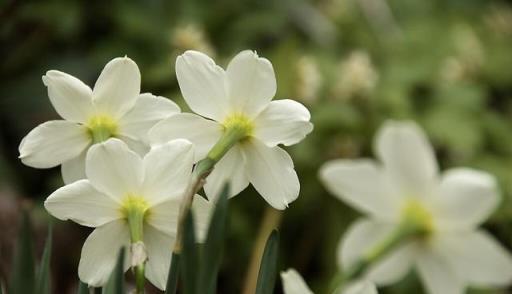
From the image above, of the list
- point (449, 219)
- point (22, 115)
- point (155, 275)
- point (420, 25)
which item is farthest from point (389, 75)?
point (155, 275)

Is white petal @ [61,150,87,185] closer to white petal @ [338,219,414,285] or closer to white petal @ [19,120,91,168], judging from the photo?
white petal @ [19,120,91,168]

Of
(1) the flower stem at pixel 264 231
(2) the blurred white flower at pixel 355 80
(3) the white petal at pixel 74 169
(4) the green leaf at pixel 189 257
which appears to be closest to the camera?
(4) the green leaf at pixel 189 257

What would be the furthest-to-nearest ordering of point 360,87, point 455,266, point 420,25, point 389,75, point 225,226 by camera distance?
point 420,25, point 389,75, point 360,87, point 455,266, point 225,226

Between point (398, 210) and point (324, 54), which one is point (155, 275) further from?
point (324, 54)

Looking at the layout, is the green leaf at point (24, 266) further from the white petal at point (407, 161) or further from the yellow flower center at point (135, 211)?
the white petal at point (407, 161)

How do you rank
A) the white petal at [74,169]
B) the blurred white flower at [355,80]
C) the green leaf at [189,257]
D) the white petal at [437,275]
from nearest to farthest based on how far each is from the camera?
1. the green leaf at [189,257]
2. the white petal at [74,169]
3. the white petal at [437,275]
4. the blurred white flower at [355,80]

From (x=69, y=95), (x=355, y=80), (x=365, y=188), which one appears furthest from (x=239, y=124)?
(x=355, y=80)

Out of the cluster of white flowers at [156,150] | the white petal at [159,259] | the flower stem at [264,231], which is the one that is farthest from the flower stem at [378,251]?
the flower stem at [264,231]
